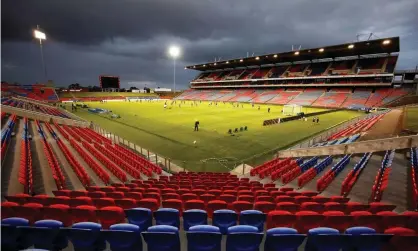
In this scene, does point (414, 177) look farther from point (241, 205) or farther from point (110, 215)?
point (110, 215)

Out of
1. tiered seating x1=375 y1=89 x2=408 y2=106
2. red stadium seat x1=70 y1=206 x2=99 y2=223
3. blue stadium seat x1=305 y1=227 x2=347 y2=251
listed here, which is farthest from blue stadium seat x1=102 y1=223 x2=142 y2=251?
tiered seating x1=375 y1=89 x2=408 y2=106

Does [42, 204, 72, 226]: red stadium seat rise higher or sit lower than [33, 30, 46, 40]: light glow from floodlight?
lower

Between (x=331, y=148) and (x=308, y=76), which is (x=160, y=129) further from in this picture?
(x=308, y=76)

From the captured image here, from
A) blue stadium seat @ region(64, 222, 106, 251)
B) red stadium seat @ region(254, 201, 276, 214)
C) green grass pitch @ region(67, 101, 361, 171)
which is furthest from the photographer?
green grass pitch @ region(67, 101, 361, 171)

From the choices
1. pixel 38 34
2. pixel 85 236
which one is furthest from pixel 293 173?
pixel 38 34

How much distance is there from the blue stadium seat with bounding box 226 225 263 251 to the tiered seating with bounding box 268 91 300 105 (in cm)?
6665

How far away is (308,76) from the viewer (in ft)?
243

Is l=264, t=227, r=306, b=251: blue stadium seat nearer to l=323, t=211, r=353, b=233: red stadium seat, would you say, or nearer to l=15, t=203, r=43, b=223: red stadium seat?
l=323, t=211, r=353, b=233: red stadium seat

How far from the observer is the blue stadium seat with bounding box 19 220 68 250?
13.6 feet

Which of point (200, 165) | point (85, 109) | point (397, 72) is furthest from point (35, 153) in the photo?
point (397, 72)

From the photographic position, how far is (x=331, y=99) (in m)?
61.7

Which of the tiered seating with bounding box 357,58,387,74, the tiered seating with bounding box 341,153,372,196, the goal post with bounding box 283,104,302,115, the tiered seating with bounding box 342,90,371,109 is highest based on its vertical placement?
the tiered seating with bounding box 357,58,387,74

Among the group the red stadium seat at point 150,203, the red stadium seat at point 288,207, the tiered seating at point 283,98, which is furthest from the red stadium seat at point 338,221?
the tiered seating at point 283,98

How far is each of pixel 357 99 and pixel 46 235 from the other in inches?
2734
